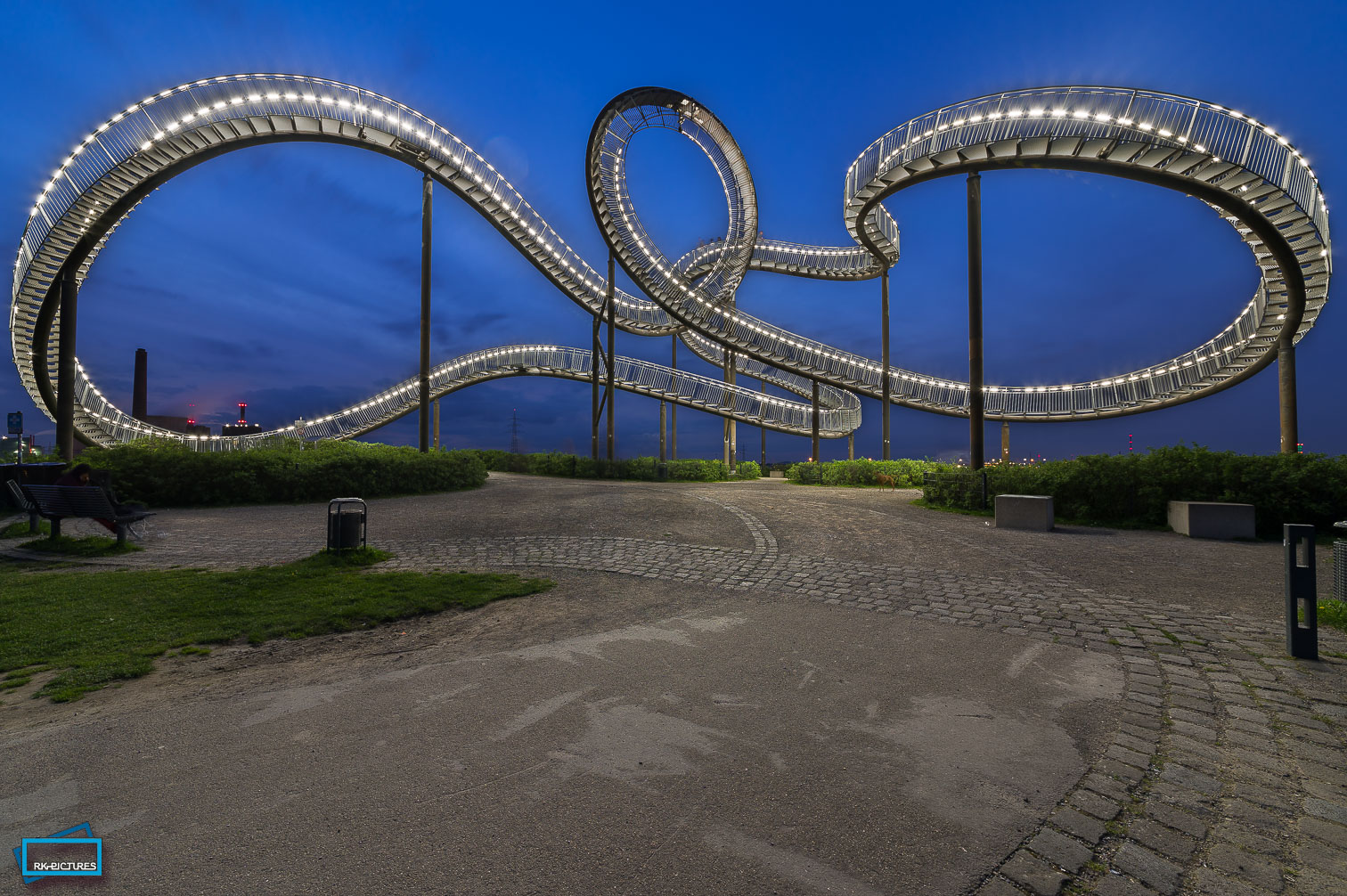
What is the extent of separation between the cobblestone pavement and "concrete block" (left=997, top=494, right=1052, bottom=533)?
0.52 m

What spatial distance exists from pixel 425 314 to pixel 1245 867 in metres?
26.5

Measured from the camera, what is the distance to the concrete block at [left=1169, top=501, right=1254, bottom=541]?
1090cm

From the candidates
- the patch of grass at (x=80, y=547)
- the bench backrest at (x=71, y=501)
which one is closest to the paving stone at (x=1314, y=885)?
the patch of grass at (x=80, y=547)

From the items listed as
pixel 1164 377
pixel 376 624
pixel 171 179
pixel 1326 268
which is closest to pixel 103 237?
pixel 171 179

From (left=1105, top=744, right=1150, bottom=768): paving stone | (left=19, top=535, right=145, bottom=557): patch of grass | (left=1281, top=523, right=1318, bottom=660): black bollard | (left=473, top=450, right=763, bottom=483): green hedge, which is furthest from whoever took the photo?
(left=473, top=450, right=763, bottom=483): green hedge

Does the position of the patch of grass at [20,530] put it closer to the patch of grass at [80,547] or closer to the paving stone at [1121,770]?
the patch of grass at [80,547]

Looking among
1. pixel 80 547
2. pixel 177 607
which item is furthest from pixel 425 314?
pixel 177 607

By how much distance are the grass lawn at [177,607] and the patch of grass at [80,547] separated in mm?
732

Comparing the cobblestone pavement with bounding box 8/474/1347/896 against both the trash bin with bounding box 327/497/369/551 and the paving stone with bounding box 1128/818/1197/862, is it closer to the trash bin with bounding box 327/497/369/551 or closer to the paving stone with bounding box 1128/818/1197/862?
the paving stone with bounding box 1128/818/1197/862

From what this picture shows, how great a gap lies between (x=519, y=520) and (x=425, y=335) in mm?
14300

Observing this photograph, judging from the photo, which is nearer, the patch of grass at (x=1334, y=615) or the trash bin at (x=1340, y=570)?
the patch of grass at (x=1334, y=615)

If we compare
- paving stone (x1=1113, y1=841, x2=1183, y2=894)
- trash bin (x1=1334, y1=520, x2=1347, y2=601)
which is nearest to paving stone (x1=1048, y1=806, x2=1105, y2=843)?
paving stone (x1=1113, y1=841, x2=1183, y2=894)

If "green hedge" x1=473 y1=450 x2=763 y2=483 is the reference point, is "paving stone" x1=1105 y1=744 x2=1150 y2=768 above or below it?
below

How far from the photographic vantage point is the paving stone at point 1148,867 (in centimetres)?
229
